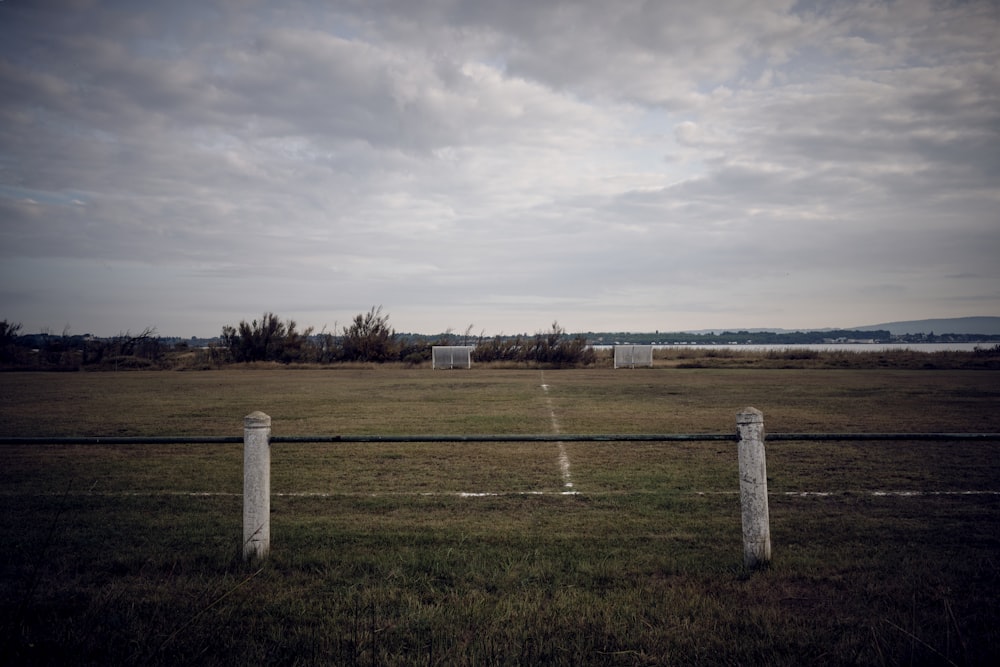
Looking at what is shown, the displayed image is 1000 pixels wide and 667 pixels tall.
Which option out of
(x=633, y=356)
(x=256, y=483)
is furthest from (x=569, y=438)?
(x=633, y=356)

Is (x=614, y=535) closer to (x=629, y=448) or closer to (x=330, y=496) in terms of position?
(x=330, y=496)

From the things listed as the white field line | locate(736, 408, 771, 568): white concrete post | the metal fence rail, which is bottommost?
the white field line

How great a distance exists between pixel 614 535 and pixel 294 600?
2.69 m

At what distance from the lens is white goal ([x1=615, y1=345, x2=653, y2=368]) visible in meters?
39.5

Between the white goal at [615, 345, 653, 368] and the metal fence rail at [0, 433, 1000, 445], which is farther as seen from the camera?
the white goal at [615, 345, 653, 368]

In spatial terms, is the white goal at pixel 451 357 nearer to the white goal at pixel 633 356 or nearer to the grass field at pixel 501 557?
the white goal at pixel 633 356

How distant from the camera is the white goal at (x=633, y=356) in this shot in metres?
39.5

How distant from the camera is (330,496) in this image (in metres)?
6.73

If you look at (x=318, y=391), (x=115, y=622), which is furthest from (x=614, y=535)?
(x=318, y=391)

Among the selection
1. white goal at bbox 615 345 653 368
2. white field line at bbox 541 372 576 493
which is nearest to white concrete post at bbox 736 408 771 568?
white field line at bbox 541 372 576 493

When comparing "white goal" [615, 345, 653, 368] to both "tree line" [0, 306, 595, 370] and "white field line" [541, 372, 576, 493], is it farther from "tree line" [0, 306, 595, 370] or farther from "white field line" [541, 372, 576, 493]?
"white field line" [541, 372, 576, 493]

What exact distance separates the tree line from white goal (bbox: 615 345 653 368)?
2.68 meters

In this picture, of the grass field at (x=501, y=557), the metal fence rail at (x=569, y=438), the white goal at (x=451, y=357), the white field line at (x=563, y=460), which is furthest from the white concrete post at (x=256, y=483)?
the white goal at (x=451, y=357)

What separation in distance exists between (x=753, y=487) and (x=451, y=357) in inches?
1374
